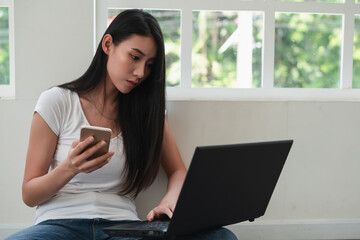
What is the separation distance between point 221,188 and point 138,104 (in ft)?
2.21

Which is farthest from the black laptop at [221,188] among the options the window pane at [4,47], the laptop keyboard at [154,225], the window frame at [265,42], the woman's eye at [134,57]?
the window pane at [4,47]

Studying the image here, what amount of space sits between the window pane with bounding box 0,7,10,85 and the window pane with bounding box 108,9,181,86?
0.47 m

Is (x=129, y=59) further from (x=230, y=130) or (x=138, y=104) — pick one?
(x=230, y=130)

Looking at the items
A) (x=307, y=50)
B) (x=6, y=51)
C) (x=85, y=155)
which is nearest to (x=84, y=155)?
(x=85, y=155)

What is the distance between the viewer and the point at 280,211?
1.90 m

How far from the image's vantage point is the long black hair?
5.02ft

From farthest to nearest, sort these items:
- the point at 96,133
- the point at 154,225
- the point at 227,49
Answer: the point at 227,49, the point at 154,225, the point at 96,133

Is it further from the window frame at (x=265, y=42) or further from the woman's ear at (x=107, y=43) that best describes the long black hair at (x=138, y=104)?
the window frame at (x=265, y=42)

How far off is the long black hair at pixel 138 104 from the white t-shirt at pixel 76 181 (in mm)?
46

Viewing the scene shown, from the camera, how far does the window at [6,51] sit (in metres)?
1.81

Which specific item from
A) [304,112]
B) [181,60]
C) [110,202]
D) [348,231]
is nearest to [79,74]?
[181,60]

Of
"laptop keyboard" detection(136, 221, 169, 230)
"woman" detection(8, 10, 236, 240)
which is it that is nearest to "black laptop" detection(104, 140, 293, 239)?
"laptop keyboard" detection(136, 221, 169, 230)

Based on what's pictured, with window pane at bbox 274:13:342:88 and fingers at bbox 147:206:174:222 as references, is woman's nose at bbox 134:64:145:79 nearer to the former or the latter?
fingers at bbox 147:206:174:222

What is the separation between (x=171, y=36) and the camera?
1915mm
